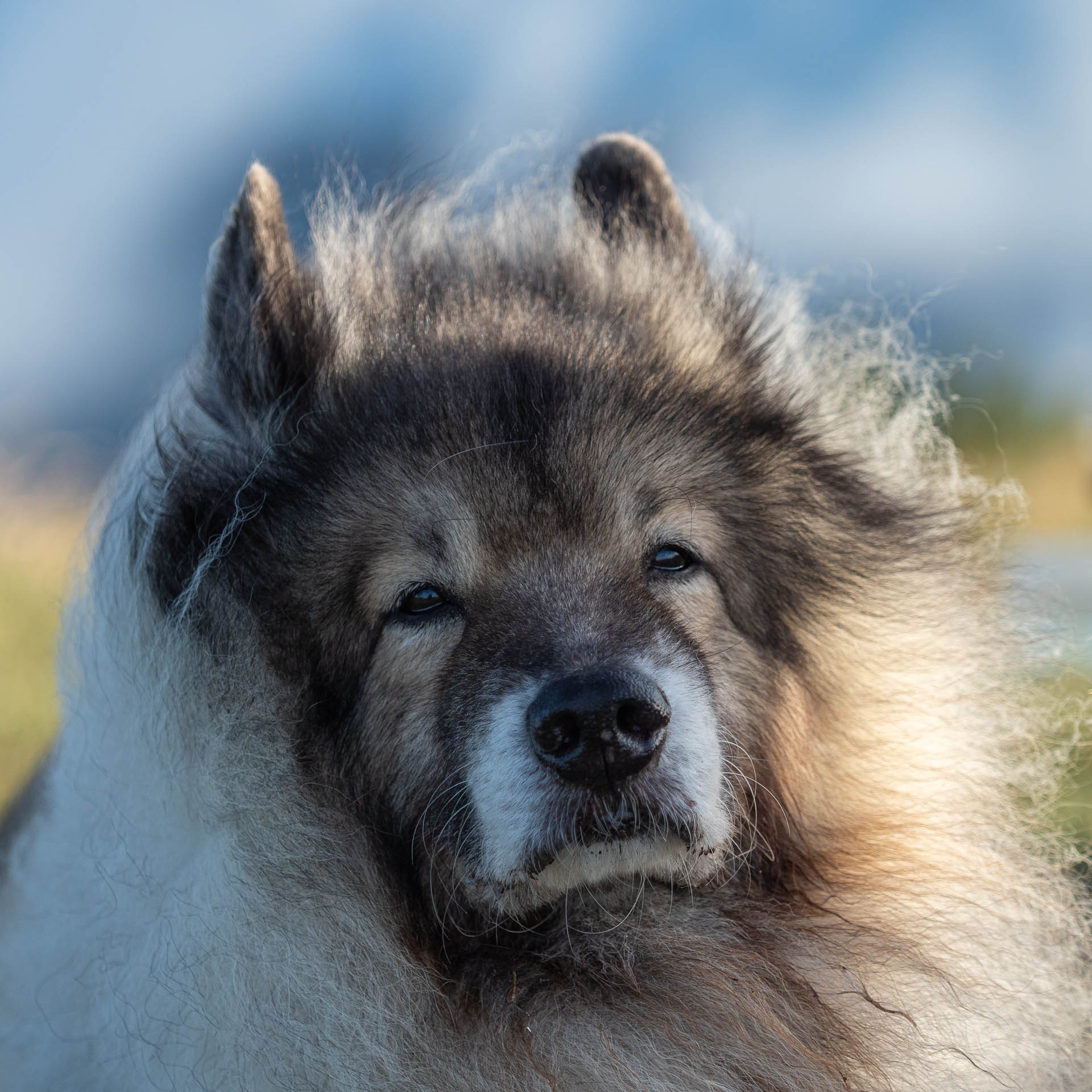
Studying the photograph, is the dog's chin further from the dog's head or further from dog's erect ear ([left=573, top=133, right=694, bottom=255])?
dog's erect ear ([left=573, top=133, right=694, bottom=255])

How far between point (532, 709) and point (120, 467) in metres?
1.43

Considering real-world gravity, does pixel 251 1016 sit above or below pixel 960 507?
below

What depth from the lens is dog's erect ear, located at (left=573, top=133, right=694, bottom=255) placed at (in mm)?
3326

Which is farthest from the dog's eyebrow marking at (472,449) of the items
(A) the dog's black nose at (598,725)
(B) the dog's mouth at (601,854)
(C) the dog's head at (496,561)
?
(B) the dog's mouth at (601,854)

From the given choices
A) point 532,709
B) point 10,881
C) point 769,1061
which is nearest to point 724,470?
point 532,709

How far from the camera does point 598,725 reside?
6.92 feet

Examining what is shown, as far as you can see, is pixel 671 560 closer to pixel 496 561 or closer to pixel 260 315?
pixel 496 561

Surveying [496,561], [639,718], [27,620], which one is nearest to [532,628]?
[496,561]

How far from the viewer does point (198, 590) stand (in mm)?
2482

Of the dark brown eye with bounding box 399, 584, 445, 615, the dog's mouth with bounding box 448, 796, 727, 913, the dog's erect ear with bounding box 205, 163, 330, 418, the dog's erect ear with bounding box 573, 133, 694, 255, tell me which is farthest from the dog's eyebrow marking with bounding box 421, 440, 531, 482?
the dog's erect ear with bounding box 573, 133, 694, 255

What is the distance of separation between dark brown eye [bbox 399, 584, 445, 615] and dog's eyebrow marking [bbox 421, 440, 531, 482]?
→ 255 mm

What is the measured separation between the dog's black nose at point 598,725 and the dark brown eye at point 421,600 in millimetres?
455

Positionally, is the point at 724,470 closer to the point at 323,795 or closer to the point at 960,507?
the point at 960,507

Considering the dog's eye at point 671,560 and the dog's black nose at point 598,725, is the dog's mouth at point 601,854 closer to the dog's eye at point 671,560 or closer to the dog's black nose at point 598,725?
the dog's black nose at point 598,725
